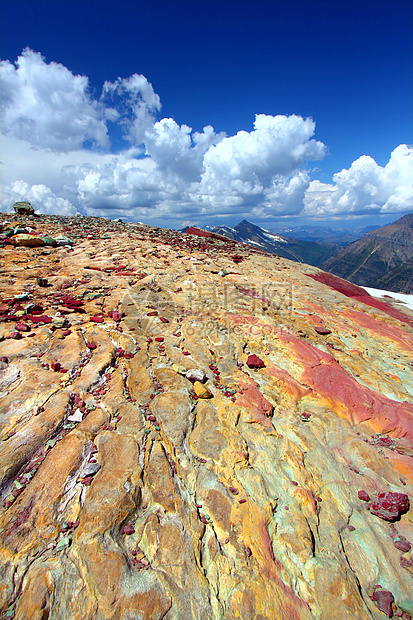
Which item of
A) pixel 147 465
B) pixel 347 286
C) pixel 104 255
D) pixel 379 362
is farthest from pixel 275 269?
pixel 147 465

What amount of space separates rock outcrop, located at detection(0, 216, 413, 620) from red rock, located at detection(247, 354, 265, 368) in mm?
76

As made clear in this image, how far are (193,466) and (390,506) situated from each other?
4.62 meters

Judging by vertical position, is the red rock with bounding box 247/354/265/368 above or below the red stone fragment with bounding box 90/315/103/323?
below

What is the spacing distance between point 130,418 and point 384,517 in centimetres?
631

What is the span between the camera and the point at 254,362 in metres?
9.44

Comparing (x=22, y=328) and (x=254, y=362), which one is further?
(x=254, y=362)

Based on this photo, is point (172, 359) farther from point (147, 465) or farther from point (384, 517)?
point (384, 517)

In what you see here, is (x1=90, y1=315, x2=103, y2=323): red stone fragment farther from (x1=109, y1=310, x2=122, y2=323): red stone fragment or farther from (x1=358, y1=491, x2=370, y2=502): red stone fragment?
(x1=358, y1=491, x2=370, y2=502): red stone fragment

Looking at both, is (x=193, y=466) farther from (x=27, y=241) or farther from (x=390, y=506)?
(x=27, y=241)

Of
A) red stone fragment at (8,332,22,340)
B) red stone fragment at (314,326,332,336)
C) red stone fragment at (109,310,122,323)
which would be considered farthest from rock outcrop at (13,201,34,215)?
red stone fragment at (314,326,332,336)

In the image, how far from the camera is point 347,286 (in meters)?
25.5

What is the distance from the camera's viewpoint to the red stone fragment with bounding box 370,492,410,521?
5586 mm

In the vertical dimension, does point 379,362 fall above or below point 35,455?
below

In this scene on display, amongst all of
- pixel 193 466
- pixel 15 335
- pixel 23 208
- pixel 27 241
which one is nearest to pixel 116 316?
pixel 15 335
